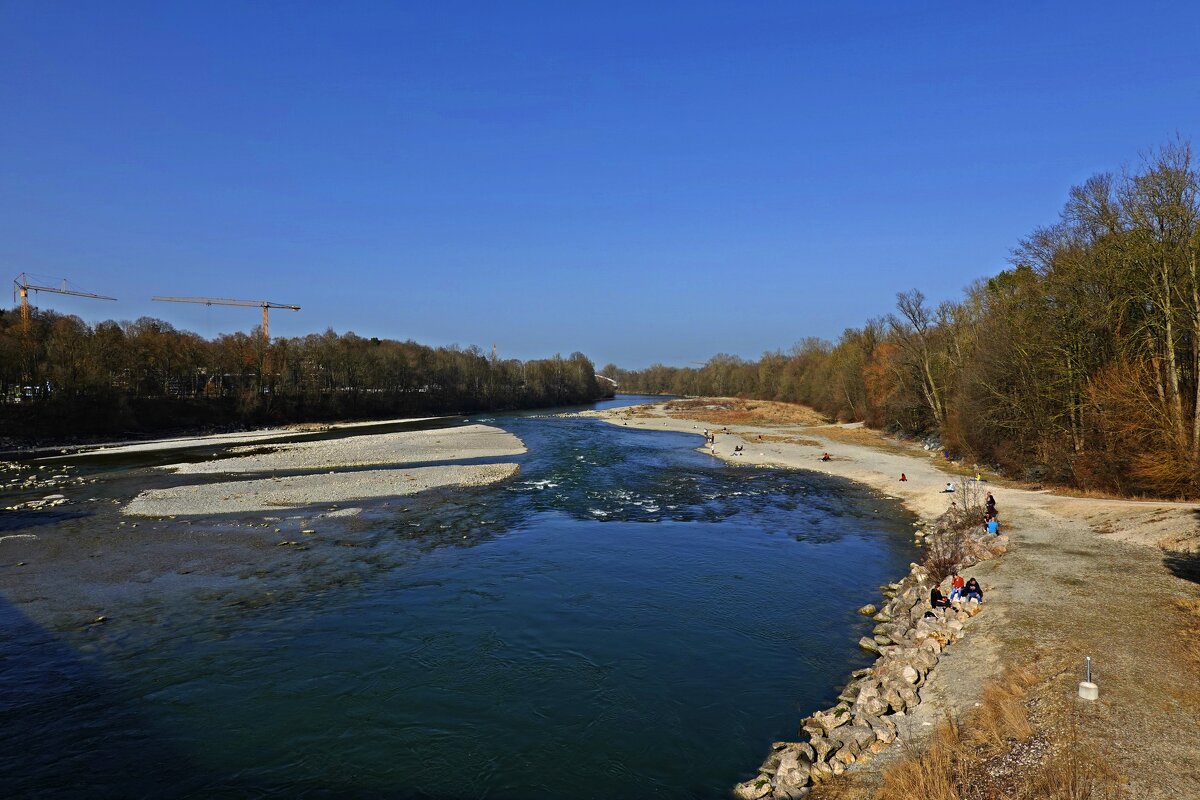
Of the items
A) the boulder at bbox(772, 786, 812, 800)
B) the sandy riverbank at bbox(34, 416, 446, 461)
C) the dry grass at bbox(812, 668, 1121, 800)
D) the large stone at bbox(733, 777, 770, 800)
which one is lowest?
the large stone at bbox(733, 777, 770, 800)

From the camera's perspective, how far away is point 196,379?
78625 millimetres

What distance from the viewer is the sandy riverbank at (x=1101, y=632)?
852 centimetres

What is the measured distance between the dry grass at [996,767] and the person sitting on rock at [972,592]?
18.5 feet

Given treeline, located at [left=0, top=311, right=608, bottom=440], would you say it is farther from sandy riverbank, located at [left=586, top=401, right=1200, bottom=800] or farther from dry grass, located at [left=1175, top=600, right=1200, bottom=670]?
dry grass, located at [left=1175, top=600, right=1200, bottom=670]

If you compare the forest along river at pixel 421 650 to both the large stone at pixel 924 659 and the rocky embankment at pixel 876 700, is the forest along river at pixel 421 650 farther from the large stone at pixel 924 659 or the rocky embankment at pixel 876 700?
the large stone at pixel 924 659

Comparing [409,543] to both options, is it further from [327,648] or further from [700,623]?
[700,623]

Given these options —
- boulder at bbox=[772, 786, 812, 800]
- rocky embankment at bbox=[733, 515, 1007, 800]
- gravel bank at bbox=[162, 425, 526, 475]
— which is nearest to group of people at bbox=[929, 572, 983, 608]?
rocky embankment at bbox=[733, 515, 1007, 800]

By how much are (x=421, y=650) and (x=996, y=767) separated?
11.3m

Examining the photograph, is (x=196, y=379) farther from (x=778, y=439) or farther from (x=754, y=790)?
(x=754, y=790)

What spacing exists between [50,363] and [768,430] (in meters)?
78.8

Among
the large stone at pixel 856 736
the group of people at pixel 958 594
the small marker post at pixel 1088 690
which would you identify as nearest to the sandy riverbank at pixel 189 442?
the large stone at pixel 856 736

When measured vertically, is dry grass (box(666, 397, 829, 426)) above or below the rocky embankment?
above

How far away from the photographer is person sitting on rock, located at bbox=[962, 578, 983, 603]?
48.9 ft

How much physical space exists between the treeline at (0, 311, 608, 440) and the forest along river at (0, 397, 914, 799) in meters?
42.9
